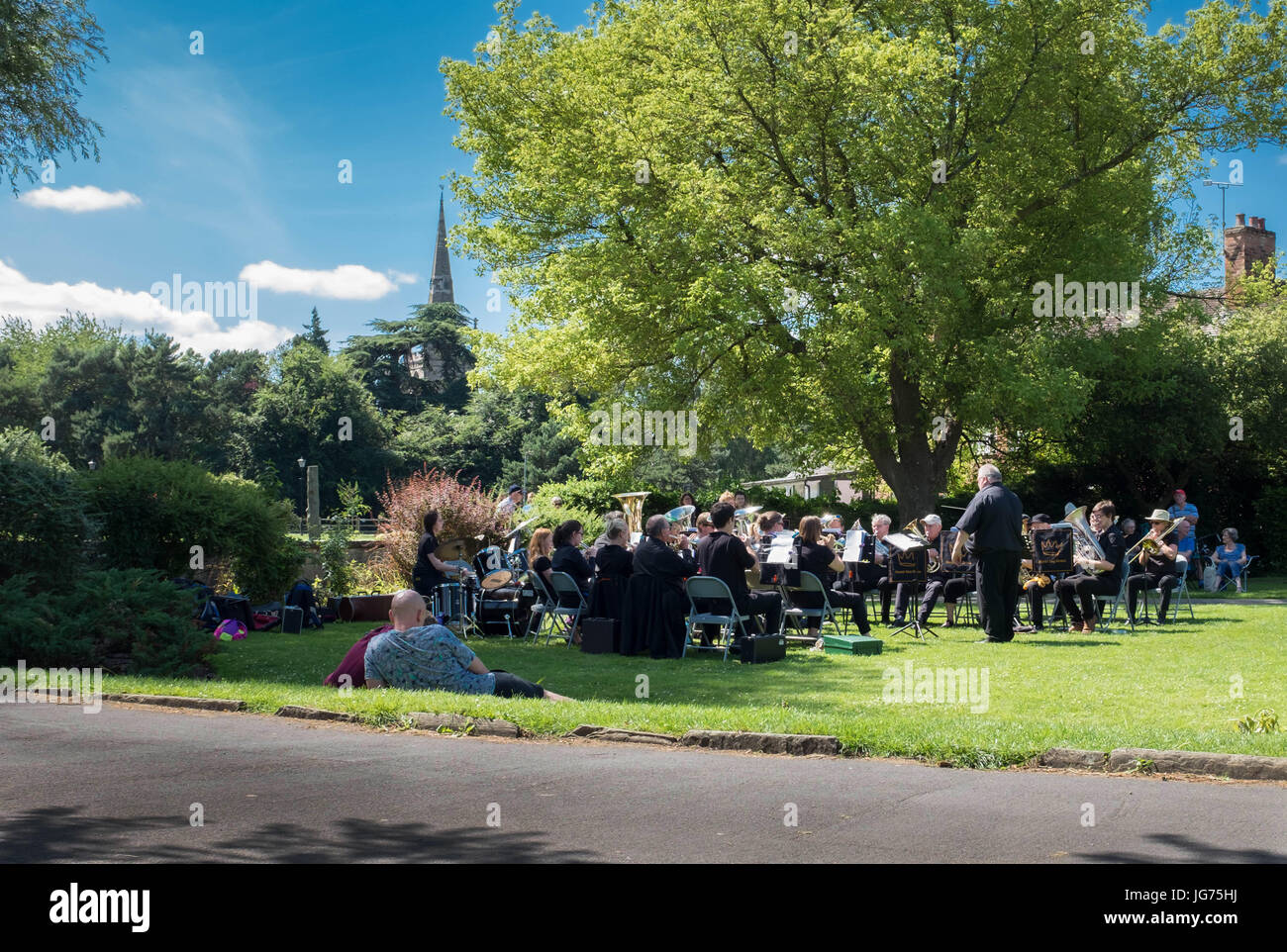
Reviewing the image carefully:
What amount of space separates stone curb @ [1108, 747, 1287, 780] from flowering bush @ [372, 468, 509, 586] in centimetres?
1616

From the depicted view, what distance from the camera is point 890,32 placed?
27.3 metres

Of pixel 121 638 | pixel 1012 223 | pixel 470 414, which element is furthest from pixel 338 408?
pixel 121 638

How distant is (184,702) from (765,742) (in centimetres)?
520

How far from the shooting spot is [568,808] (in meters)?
6.03

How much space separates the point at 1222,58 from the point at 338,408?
59453 mm

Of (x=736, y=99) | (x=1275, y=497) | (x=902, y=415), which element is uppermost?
(x=736, y=99)

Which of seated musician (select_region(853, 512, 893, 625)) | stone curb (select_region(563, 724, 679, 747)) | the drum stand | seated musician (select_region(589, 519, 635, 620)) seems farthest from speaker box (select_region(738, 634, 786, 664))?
stone curb (select_region(563, 724, 679, 747))

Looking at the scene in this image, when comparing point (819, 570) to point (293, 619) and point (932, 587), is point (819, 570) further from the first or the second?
point (293, 619)

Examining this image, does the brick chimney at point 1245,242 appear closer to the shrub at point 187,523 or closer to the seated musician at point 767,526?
the seated musician at point 767,526

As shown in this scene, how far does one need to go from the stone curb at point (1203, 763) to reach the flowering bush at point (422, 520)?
636 inches

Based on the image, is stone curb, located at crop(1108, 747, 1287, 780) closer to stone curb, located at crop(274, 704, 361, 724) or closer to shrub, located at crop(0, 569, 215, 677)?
stone curb, located at crop(274, 704, 361, 724)

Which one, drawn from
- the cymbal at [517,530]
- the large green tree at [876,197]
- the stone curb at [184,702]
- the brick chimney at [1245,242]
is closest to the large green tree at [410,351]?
the brick chimney at [1245,242]

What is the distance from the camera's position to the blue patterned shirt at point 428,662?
32.5 ft

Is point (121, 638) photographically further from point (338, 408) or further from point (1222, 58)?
point (338, 408)
